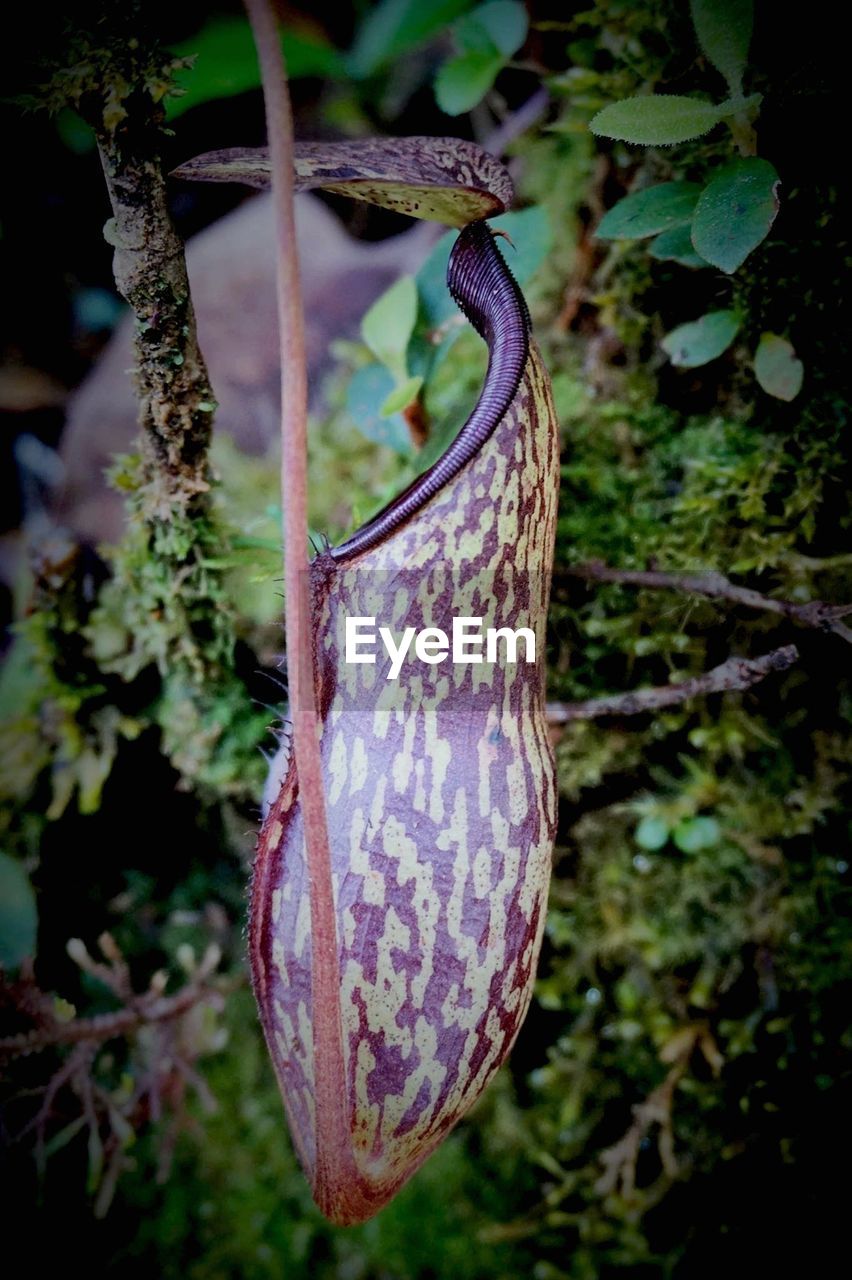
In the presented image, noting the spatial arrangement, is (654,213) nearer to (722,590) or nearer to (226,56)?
(722,590)

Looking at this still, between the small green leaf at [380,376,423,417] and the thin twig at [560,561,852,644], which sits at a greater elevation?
the small green leaf at [380,376,423,417]

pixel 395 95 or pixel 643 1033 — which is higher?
pixel 395 95

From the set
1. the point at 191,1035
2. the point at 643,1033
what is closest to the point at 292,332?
the point at 191,1035

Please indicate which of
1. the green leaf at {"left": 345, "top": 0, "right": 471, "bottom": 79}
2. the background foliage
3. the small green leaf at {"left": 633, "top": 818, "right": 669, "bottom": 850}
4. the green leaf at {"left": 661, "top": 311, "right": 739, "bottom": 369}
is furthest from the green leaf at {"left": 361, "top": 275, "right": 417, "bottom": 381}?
the small green leaf at {"left": 633, "top": 818, "right": 669, "bottom": 850}

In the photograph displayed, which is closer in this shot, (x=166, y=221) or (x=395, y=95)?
(x=166, y=221)

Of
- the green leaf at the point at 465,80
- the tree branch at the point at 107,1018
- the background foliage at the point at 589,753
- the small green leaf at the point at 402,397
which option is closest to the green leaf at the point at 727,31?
the background foliage at the point at 589,753

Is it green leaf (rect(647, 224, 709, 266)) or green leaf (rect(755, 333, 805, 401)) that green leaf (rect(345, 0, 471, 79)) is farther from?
green leaf (rect(755, 333, 805, 401))

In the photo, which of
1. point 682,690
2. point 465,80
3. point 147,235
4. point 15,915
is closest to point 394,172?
point 147,235

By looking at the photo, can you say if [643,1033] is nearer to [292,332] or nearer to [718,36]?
[292,332]
